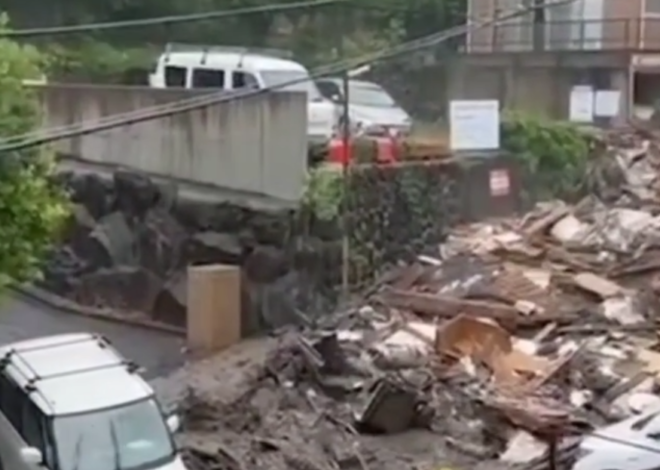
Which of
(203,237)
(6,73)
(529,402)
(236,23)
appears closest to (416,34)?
(236,23)

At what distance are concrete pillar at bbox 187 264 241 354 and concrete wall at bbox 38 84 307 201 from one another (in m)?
1.58

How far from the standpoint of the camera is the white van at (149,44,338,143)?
19.8 meters

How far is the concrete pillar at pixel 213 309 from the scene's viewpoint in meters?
16.8

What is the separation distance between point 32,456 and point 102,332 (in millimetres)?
8235

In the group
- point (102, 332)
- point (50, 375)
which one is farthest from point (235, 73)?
point (50, 375)

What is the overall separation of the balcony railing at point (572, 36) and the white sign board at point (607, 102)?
38.1 inches

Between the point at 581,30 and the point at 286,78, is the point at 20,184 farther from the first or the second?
the point at 581,30

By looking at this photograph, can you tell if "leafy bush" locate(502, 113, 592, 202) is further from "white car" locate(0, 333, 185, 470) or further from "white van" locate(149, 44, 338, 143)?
"white car" locate(0, 333, 185, 470)

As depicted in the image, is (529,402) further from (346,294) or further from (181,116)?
(181,116)

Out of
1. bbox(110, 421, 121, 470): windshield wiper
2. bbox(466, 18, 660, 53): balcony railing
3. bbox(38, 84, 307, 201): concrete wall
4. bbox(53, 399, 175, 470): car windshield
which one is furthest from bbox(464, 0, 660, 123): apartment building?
bbox(110, 421, 121, 470): windshield wiper

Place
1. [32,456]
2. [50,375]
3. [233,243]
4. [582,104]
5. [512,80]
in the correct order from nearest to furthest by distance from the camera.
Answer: [32,456]
[50,375]
[233,243]
[512,80]
[582,104]

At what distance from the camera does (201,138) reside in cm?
1797

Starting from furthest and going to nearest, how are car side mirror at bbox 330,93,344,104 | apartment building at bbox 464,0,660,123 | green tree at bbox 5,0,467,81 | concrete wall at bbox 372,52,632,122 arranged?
apartment building at bbox 464,0,660,123
green tree at bbox 5,0,467,81
concrete wall at bbox 372,52,632,122
car side mirror at bbox 330,93,344,104

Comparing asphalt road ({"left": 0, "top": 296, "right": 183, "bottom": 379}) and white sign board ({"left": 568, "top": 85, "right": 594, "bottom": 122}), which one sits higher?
white sign board ({"left": 568, "top": 85, "right": 594, "bottom": 122})
